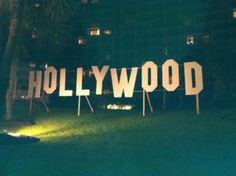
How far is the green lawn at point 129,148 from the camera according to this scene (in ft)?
33.0

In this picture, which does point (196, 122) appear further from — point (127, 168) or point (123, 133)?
point (127, 168)

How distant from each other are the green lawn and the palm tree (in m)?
2.74

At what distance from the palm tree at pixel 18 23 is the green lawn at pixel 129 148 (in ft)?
9.00

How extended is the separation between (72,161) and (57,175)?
1.58m

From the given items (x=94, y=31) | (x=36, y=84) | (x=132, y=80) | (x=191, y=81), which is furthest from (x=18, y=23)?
(x=94, y=31)

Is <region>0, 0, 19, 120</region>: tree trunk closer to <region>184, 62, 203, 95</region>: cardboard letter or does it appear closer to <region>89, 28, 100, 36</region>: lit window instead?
<region>184, 62, 203, 95</region>: cardboard letter

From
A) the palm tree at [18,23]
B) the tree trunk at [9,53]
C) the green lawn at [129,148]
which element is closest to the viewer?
the green lawn at [129,148]

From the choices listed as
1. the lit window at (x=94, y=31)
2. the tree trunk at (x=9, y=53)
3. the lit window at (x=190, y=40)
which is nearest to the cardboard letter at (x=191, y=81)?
the tree trunk at (x=9, y=53)

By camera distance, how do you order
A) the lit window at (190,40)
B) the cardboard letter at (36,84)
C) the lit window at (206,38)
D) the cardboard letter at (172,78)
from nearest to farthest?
the cardboard letter at (172,78), the cardboard letter at (36,84), the lit window at (206,38), the lit window at (190,40)

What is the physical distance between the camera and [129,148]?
1284 centimetres

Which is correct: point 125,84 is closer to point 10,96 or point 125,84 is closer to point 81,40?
point 10,96

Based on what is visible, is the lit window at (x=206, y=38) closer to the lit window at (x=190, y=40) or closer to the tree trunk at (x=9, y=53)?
the lit window at (x=190, y=40)

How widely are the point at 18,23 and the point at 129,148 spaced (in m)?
10.1

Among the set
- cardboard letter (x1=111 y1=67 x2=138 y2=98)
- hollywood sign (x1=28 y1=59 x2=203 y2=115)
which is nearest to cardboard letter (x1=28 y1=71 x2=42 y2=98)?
hollywood sign (x1=28 y1=59 x2=203 y2=115)
